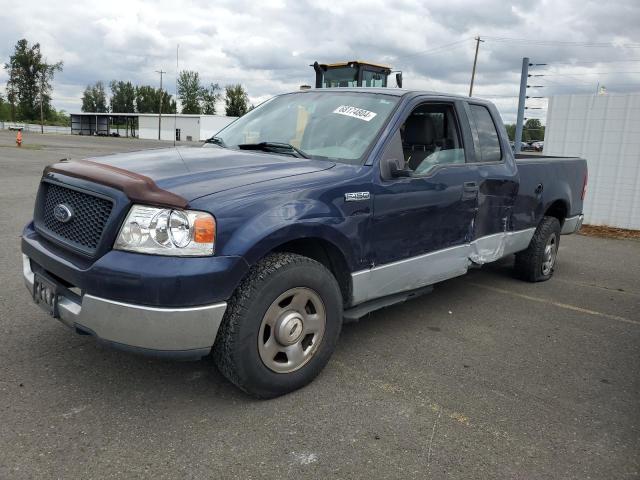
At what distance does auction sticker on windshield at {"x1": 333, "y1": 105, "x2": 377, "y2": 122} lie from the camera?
3.88 metres

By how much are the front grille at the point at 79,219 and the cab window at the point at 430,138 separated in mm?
2123

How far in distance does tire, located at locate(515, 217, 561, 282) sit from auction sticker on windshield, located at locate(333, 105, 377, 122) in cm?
282

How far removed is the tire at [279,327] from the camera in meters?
2.87

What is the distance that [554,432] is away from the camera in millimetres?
2936

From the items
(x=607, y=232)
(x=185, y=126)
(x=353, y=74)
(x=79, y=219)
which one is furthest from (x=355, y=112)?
(x=185, y=126)

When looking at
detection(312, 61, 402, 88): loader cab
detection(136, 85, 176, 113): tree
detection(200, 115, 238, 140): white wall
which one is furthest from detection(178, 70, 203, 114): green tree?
detection(312, 61, 402, 88): loader cab

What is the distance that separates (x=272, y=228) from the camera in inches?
115

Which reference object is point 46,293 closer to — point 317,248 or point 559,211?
point 317,248

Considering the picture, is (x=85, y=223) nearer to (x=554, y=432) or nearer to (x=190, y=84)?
(x=554, y=432)

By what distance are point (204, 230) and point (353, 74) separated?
12.9m

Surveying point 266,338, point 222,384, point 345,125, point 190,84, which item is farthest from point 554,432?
point 190,84

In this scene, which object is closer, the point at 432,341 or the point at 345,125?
the point at 345,125

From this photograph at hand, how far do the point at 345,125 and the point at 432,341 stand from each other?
5.77 ft

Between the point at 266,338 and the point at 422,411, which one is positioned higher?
the point at 266,338
